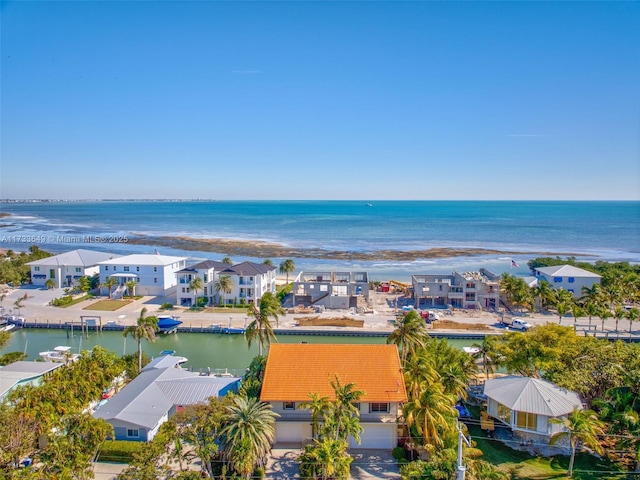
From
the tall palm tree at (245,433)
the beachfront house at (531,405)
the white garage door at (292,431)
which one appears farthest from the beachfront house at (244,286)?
the tall palm tree at (245,433)

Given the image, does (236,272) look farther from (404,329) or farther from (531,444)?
(531,444)

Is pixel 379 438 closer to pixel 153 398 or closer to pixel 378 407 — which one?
pixel 378 407

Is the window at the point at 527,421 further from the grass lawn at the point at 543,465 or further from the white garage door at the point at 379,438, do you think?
the white garage door at the point at 379,438

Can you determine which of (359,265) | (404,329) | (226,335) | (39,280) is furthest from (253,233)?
(404,329)

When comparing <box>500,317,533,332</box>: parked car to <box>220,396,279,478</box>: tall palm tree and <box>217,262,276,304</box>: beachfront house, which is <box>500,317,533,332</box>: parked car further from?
<box>220,396,279,478</box>: tall palm tree

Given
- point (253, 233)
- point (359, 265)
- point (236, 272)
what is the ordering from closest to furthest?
1. point (236, 272)
2. point (359, 265)
3. point (253, 233)

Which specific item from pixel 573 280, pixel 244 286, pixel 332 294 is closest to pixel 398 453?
pixel 332 294
